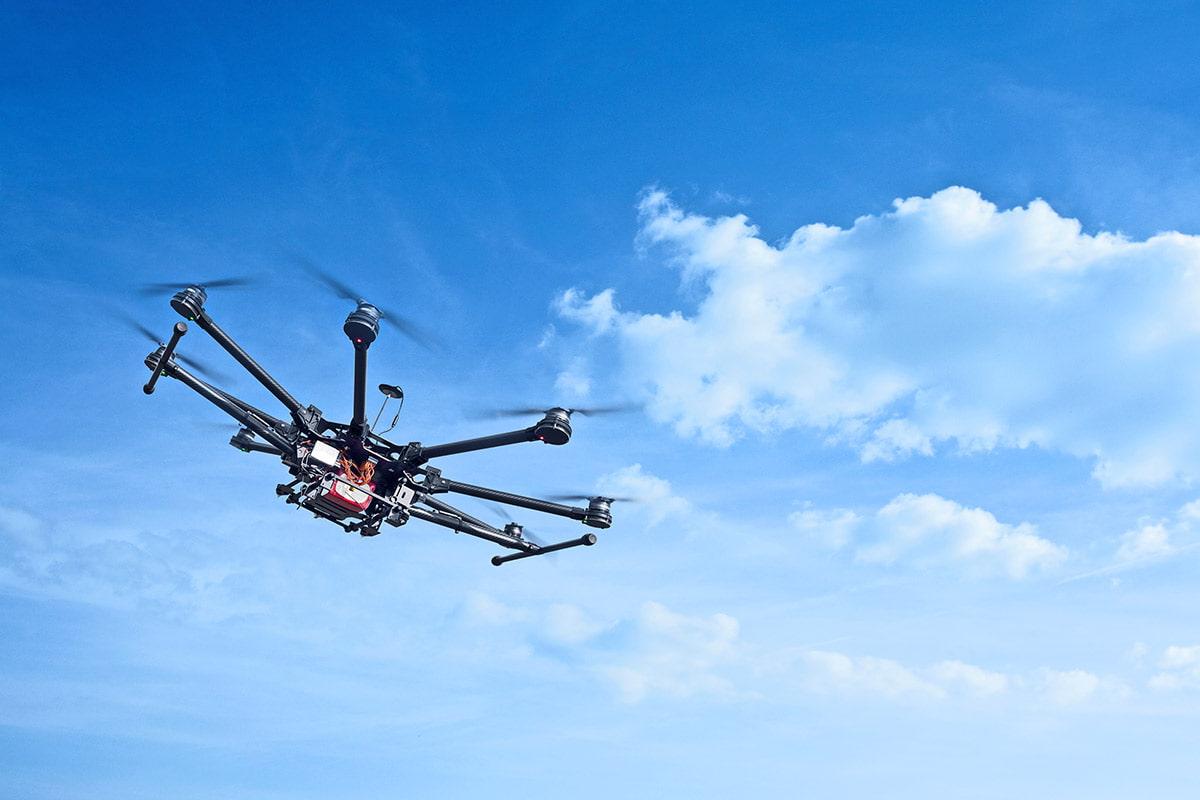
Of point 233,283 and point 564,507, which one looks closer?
point 233,283

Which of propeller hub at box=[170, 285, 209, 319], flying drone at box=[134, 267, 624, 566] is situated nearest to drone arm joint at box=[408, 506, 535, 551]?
flying drone at box=[134, 267, 624, 566]

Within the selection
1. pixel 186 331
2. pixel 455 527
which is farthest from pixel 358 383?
pixel 455 527

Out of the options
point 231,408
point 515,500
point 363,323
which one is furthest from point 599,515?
point 231,408

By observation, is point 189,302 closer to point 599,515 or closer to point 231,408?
point 231,408

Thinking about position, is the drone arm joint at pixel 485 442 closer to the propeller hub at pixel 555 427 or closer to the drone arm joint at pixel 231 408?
the propeller hub at pixel 555 427

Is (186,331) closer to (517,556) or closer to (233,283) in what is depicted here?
(233,283)

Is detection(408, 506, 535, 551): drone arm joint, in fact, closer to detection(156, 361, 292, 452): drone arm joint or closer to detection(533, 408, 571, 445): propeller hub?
detection(156, 361, 292, 452): drone arm joint

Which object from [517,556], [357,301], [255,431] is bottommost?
[517,556]
